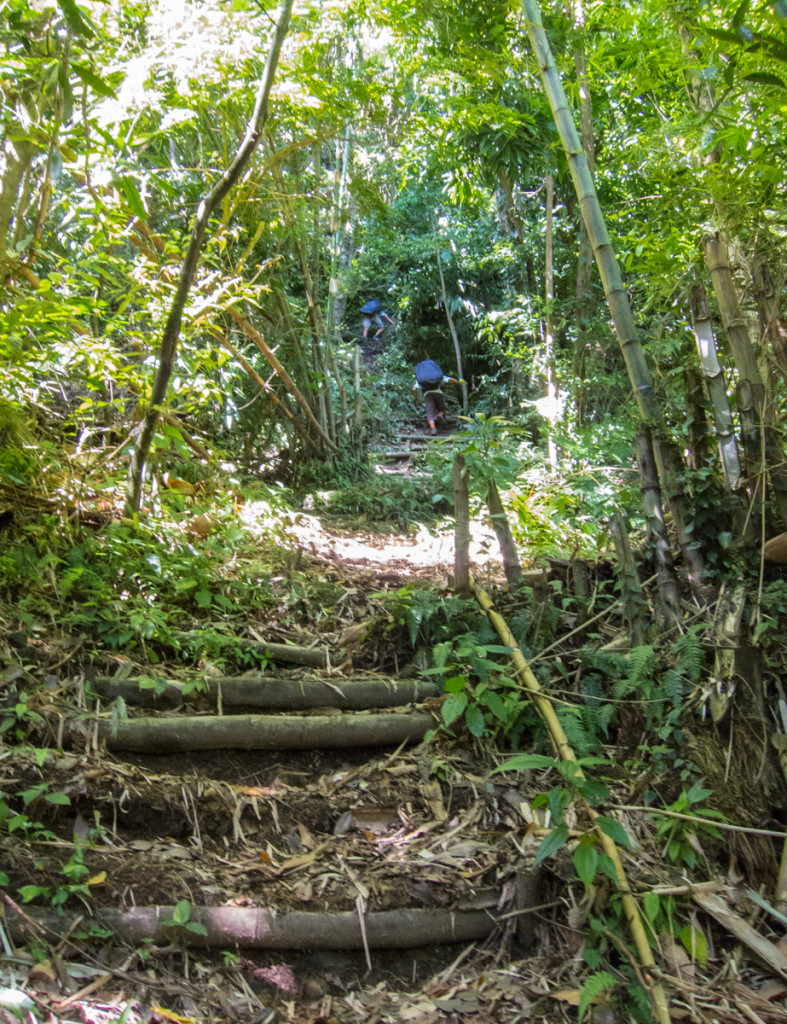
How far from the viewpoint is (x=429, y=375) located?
10359mm

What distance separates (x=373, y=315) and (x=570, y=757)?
11.7 metres

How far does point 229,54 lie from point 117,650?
3.50 m

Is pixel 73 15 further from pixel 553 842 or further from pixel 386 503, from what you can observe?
pixel 386 503

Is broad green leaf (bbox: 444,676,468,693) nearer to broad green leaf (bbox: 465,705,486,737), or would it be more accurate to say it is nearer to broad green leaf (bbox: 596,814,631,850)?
broad green leaf (bbox: 465,705,486,737)

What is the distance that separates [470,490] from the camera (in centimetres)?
350

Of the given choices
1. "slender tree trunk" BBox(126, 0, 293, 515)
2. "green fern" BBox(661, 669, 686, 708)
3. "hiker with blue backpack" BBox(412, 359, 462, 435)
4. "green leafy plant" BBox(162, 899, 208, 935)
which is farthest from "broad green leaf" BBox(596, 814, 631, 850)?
"hiker with blue backpack" BBox(412, 359, 462, 435)

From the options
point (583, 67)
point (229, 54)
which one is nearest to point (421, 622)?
point (229, 54)

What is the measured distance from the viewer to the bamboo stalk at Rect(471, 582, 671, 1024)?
196 centimetres

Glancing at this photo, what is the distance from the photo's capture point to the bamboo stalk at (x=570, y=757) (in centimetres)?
196

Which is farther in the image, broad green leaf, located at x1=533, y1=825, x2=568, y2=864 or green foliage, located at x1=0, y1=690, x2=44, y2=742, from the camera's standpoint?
green foliage, located at x1=0, y1=690, x2=44, y2=742

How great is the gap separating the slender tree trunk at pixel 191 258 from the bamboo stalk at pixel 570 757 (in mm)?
1696

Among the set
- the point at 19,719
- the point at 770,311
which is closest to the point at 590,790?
the point at 19,719

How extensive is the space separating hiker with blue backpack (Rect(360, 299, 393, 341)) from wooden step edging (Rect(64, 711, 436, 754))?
10950 mm

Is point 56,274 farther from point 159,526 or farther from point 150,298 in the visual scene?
point 159,526
